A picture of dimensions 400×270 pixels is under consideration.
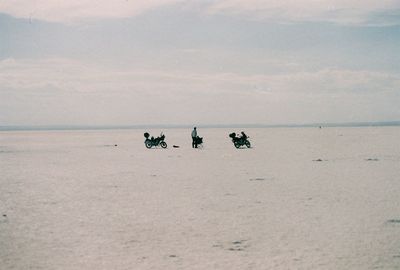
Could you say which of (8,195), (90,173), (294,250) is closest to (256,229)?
(294,250)

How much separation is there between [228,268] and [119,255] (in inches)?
72.8

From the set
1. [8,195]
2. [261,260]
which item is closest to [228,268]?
[261,260]

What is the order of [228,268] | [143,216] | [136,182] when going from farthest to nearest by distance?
[136,182], [143,216], [228,268]

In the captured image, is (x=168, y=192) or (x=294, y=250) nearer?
(x=294, y=250)

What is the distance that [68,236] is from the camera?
9.53m

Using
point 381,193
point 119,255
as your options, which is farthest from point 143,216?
point 381,193

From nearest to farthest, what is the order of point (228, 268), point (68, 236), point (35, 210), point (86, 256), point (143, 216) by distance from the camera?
point (228, 268) < point (86, 256) < point (68, 236) < point (143, 216) < point (35, 210)

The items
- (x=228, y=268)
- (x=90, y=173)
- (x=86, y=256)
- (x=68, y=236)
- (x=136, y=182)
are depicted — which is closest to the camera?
(x=228, y=268)

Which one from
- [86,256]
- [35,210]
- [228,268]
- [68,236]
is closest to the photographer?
[228,268]

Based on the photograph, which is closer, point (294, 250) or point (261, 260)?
point (261, 260)

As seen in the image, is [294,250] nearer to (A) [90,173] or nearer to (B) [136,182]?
(B) [136,182]

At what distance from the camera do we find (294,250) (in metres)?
8.35

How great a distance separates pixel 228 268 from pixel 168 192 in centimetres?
775

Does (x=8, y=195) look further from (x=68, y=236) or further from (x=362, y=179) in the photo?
(x=362, y=179)
